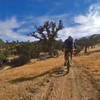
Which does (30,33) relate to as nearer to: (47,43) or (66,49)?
(47,43)

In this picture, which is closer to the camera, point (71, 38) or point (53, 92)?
point (53, 92)

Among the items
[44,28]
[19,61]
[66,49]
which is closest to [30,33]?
[44,28]

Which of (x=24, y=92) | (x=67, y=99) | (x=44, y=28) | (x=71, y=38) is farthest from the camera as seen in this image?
(x=44, y=28)

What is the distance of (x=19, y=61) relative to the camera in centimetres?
2680

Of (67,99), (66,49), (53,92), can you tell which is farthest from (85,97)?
(66,49)

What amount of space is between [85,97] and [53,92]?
1.09 meters

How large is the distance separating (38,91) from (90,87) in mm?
1905

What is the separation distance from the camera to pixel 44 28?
87.7 feet

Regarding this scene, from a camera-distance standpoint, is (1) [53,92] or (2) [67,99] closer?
(2) [67,99]

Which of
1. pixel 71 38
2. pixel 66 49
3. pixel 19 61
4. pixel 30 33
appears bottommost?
pixel 19 61

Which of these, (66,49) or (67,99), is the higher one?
(66,49)

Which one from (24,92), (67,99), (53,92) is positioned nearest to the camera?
(67,99)

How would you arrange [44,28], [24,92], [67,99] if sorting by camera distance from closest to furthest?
[67,99] → [24,92] → [44,28]

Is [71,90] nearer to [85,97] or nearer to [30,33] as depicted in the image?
[85,97]
